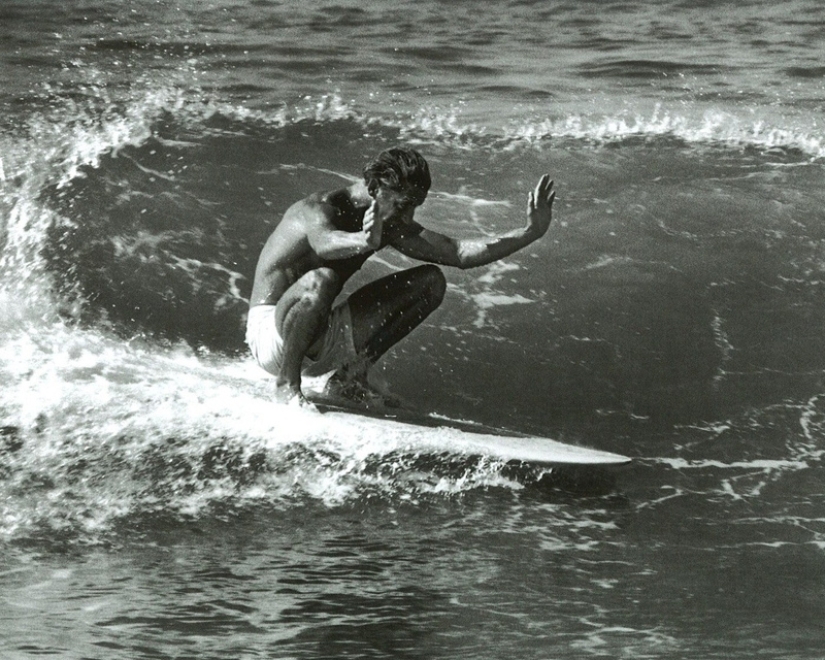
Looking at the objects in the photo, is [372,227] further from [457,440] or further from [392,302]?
[457,440]

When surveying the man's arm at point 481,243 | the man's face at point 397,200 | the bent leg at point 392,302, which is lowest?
the bent leg at point 392,302

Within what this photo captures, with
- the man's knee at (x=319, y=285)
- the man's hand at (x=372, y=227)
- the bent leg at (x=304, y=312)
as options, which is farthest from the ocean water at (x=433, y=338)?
the man's hand at (x=372, y=227)

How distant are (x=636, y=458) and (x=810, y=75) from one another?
6510 mm

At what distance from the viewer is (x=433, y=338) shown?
8.15 meters

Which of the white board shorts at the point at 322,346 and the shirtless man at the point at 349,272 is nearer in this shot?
the shirtless man at the point at 349,272

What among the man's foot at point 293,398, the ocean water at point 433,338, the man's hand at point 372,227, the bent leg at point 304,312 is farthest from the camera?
the man's foot at point 293,398

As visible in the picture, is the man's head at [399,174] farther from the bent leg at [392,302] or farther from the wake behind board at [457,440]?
the wake behind board at [457,440]

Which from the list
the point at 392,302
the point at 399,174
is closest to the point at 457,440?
the point at 392,302

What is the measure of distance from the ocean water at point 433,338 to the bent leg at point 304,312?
0.38 meters

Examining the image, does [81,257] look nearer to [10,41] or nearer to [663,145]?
[10,41]

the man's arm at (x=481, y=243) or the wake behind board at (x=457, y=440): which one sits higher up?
the man's arm at (x=481, y=243)

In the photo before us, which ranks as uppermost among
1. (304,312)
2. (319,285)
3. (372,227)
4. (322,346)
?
(372,227)

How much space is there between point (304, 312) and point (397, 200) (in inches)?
26.1

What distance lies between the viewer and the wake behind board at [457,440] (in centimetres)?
576
